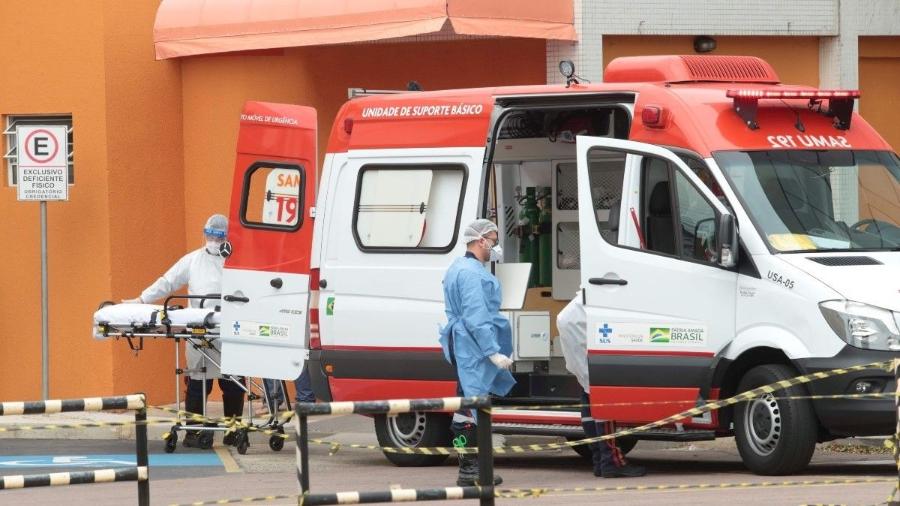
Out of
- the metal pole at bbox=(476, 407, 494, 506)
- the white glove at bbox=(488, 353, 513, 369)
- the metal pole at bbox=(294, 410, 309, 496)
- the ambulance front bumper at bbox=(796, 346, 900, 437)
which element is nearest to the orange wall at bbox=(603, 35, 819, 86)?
the white glove at bbox=(488, 353, 513, 369)

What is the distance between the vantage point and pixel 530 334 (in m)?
13.1

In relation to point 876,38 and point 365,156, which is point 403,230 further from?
point 876,38

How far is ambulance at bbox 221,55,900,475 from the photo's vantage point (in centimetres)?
1098

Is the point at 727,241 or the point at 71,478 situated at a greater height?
the point at 727,241

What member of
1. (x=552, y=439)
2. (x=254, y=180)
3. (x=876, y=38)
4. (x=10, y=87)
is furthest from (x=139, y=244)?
(x=876, y=38)

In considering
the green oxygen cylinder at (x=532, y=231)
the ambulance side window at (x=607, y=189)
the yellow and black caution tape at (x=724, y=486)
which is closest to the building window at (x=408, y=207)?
the ambulance side window at (x=607, y=189)

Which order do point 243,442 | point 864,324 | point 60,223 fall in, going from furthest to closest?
point 60,223
point 243,442
point 864,324

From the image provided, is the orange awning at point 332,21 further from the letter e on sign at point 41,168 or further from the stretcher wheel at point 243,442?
the stretcher wheel at point 243,442

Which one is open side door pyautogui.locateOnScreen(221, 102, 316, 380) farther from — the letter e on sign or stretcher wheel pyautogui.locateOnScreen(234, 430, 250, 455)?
the letter e on sign

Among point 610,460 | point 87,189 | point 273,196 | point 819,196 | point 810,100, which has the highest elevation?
point 810,100

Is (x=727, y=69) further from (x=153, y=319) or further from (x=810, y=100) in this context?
(x=153, y=319)

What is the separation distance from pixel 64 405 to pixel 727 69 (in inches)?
248

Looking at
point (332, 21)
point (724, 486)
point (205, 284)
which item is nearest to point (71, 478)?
point (724, 486)

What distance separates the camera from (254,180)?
14070 millimetres
